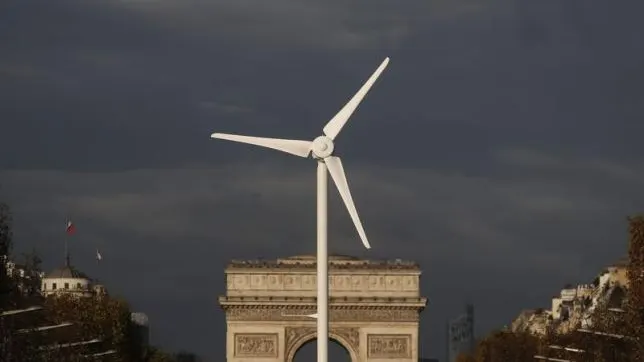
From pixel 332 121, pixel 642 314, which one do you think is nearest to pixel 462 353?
pixel 642 314

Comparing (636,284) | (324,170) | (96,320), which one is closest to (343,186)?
(324,170)

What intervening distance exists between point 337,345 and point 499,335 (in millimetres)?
11378

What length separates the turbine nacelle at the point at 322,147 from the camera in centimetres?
7262

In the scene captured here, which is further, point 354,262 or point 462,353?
point 462,353

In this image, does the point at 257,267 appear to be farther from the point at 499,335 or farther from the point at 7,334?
the point at 7,334

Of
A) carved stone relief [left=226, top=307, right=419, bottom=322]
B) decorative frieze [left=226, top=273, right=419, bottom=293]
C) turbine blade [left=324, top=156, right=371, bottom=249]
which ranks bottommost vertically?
turbine blade [left=324, top=156, right=371, bottom=249]

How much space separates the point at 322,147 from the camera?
72.8m

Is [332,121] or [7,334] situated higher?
[332,121]

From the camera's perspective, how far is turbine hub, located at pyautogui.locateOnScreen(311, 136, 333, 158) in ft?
238

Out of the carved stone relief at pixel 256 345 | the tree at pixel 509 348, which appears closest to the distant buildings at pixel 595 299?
the tree at pixel 509 348

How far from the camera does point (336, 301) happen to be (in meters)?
163

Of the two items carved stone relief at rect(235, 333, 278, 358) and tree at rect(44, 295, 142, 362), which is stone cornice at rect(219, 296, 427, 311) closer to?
carved stone relief at rect(235, 333, 278, 358)

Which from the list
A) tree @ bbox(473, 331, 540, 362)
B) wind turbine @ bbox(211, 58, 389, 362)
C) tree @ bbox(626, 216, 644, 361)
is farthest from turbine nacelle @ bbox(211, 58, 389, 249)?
tree @ bbox(473, 331, 540, 362)

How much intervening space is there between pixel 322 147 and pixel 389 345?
91755mm
